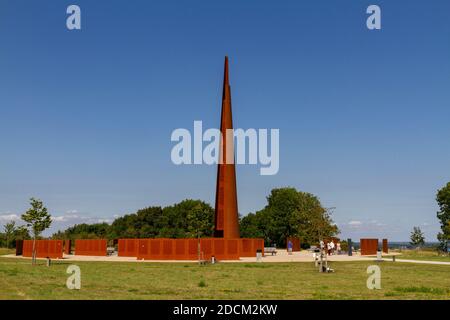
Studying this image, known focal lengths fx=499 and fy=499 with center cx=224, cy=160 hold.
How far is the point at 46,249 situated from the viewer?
52344 mm

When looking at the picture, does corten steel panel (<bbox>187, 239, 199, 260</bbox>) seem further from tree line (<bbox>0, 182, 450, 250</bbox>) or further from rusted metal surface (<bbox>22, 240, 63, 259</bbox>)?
tree line (<bbox>0, 182, 450, 250</bbox>)

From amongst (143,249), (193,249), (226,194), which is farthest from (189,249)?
(226,194)

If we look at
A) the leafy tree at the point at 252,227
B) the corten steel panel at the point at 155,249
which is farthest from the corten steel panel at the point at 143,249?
the leafy tree at the point at 252,227

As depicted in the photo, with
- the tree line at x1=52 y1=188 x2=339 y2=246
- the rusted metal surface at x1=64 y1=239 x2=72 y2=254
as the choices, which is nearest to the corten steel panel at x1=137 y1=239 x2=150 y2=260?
the rusted metal surface at x1=64 y1=239 x2=72 y2=254

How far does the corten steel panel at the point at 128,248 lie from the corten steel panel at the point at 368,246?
83.5ft

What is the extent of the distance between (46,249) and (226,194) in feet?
64.7

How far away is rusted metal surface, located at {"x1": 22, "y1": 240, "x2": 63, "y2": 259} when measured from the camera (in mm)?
49938

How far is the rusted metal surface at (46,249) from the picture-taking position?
49.9m

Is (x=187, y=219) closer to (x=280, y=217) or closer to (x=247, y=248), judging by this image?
(x=280, y=217)

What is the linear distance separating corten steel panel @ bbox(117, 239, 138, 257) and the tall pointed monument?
8.71 m

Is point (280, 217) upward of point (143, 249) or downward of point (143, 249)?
upward
